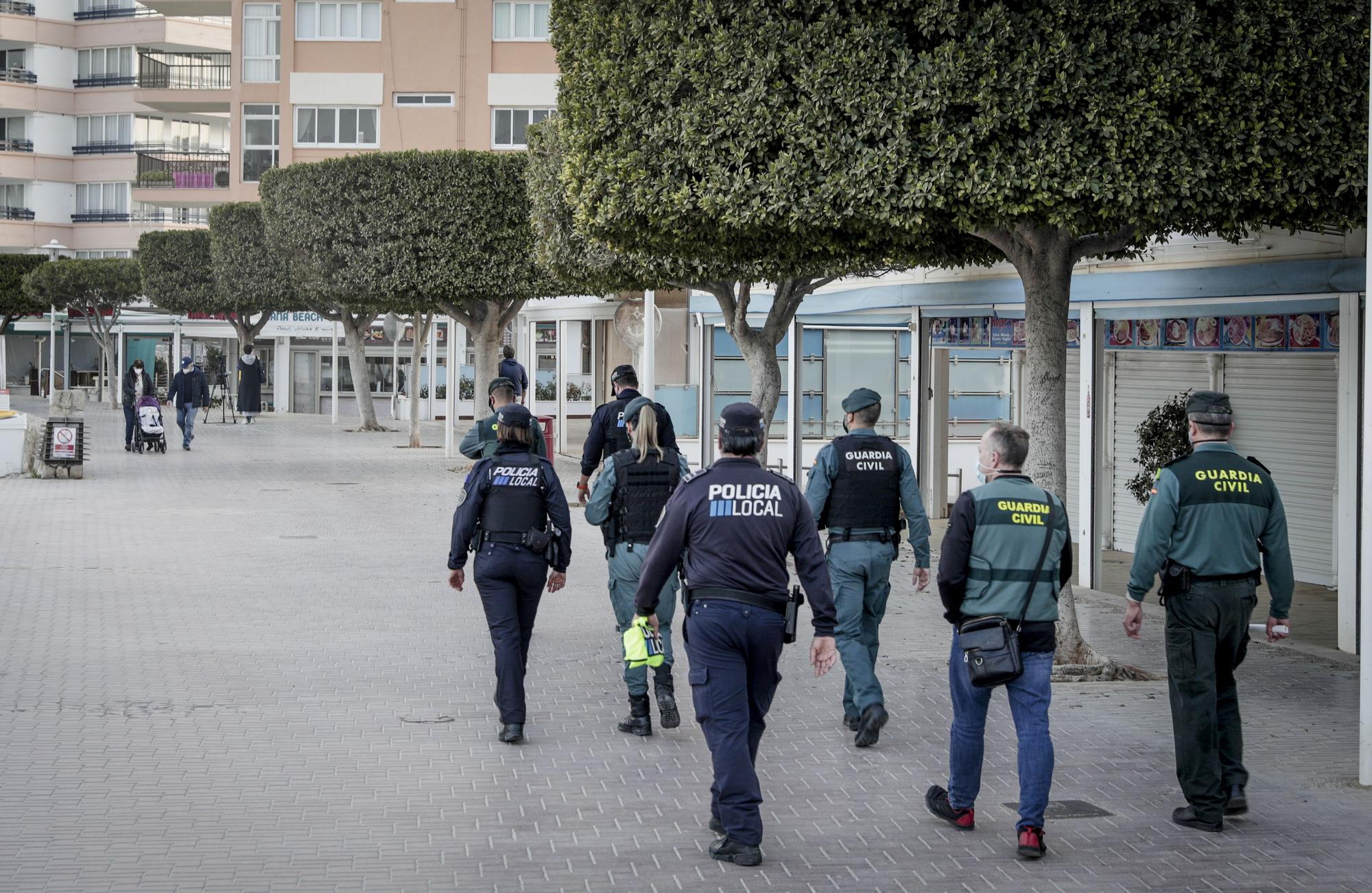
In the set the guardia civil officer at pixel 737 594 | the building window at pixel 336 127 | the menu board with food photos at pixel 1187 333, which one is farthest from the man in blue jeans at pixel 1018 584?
the building window at pixel 336 127

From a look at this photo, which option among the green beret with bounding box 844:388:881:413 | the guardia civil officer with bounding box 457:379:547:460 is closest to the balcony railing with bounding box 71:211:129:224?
the guardia civil officer with bounding box 457:379:547:460

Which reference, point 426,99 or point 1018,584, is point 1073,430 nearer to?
point 1018,584

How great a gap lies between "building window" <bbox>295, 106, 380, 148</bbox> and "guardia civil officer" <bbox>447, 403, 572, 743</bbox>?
4220cm

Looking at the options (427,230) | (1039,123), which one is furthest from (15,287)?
(1039,123)

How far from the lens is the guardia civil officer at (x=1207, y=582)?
663 cm

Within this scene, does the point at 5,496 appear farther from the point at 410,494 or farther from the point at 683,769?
the point at 683,769

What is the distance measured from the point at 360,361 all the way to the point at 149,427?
350 inches

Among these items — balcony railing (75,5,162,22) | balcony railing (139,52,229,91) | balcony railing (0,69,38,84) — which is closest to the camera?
balcony railing (139,52,229,91)

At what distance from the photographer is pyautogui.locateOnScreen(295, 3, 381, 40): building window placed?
4828cm

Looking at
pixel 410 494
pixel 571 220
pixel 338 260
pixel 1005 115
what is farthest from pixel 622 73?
pixel 338 260

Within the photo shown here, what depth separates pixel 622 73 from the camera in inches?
412

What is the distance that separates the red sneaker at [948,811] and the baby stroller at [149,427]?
26171 millimetres

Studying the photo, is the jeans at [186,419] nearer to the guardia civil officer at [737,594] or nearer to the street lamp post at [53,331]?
the street lamp post at [53,331]

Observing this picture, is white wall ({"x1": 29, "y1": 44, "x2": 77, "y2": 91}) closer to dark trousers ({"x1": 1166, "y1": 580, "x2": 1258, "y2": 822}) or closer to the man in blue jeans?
the man in blue jeans
